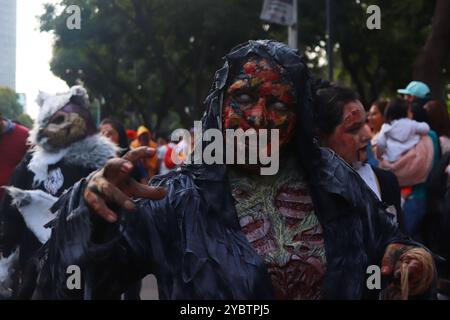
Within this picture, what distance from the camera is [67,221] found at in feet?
8.41

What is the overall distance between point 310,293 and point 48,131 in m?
3.47

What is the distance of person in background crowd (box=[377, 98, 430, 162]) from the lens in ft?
25.0

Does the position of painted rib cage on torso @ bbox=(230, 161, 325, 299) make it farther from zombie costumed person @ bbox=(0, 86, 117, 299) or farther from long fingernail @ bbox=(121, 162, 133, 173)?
zombie costumed person @ bbox=(0, 86, 117, 299)

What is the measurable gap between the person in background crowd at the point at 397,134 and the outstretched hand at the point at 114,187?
5.39 metres

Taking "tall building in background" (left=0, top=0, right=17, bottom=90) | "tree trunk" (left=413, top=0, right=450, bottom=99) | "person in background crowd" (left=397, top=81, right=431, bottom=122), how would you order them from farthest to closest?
"tree trunk" (left=413, top=0, right=450, bottom=99) < "person in background crowd" (left=397, top=81, right=431, bottom=122) < "tall building in background" (left=0, top=0, right=17, bottom=90)

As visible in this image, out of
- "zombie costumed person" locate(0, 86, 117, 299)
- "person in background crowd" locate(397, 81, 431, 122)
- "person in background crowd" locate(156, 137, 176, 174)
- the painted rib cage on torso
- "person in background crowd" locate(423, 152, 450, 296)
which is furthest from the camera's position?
"person in background crowd" locate(156, 137, 176, 174)

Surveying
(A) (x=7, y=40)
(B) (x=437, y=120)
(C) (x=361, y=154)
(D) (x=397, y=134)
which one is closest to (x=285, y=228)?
(A) (x=7, y=40)

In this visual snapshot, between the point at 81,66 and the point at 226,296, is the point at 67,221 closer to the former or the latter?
the point at 226,296

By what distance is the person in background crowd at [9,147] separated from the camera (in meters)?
6.91

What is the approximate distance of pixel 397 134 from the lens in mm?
7629

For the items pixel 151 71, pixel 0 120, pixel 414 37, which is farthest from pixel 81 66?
pixel 0 120

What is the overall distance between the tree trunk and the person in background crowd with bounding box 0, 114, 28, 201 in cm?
816

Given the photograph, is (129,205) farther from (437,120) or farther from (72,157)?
(437,120)

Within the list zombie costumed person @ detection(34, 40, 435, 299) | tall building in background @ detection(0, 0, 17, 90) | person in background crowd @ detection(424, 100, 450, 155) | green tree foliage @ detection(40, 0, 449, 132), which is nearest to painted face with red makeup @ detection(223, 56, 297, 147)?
zombie costumed person @ detection(34, 40, 435, 299)
